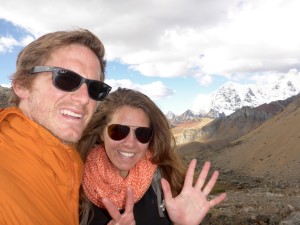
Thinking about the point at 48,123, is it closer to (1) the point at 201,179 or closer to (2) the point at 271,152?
(1) the point at 201,179

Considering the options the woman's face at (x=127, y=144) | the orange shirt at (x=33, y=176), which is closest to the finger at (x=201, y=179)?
the woman's face at (x=127, y=144)

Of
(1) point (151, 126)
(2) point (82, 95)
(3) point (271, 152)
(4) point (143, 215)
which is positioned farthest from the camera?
(3) point (271, 152)

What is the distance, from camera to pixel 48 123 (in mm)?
3273

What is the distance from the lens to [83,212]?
4801 mm

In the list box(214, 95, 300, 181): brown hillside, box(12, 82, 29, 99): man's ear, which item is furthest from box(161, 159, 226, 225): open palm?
box(214, 95, 300, 181): brown hillside

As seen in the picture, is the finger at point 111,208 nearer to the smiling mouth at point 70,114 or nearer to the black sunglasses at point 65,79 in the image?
the smiling mouth at point 70,114

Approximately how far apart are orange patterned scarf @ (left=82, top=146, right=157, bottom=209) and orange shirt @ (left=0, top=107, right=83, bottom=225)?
5.79 ft

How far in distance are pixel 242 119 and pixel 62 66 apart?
480 feet

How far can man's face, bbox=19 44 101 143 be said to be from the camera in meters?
3.29

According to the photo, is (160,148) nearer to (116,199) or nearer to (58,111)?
(116,199)

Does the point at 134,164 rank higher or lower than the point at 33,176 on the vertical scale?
lower

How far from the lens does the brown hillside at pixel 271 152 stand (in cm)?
4712

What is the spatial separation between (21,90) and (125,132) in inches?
89.0

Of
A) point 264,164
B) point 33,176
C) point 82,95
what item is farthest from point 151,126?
point 264,164
